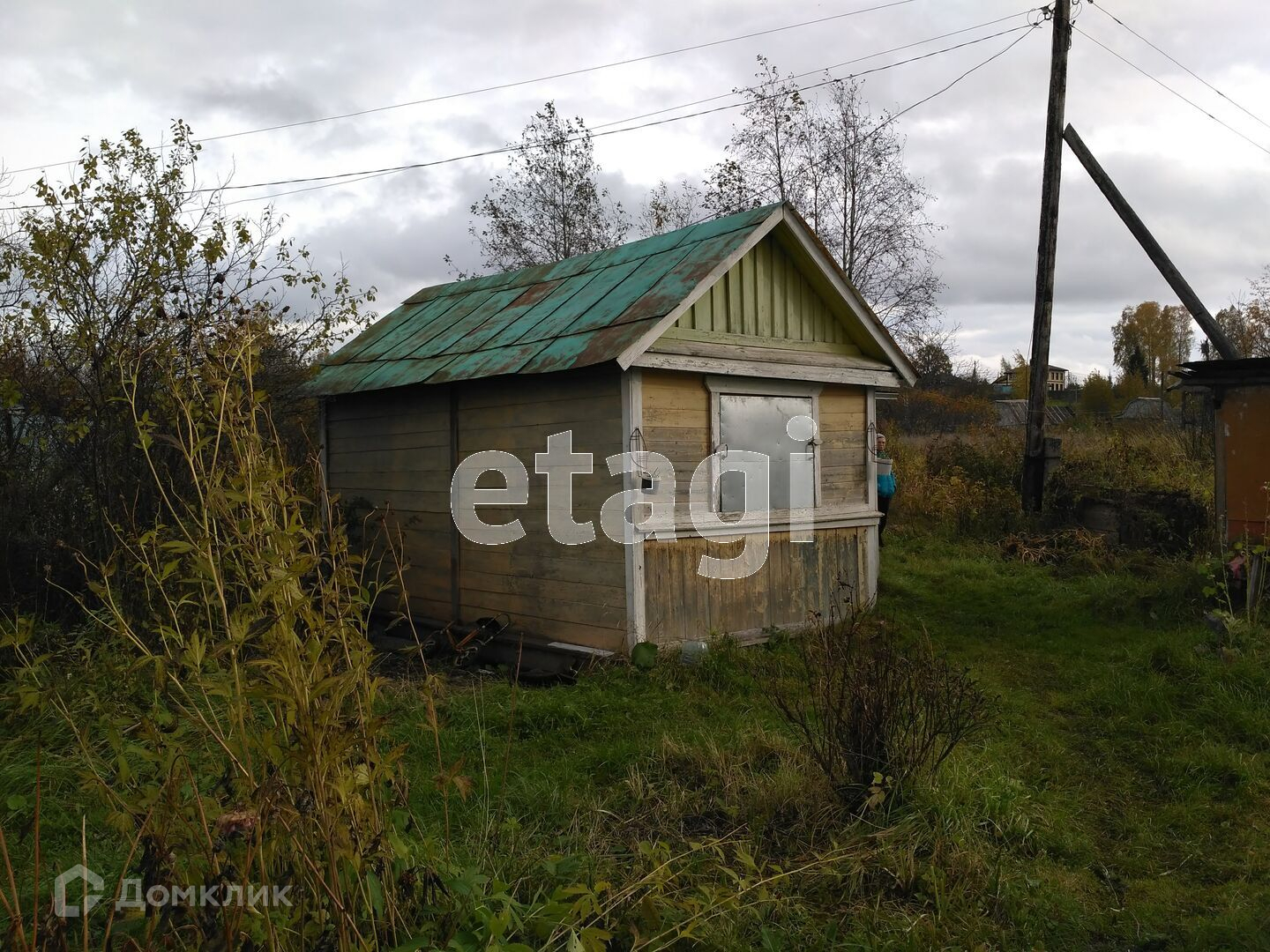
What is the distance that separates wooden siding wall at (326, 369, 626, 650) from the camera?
8492mm

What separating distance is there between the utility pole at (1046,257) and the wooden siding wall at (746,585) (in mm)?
5695

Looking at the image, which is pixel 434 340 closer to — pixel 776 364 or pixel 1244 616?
pixel 776 364

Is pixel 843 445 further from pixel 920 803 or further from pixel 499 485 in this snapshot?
pixel 920 803

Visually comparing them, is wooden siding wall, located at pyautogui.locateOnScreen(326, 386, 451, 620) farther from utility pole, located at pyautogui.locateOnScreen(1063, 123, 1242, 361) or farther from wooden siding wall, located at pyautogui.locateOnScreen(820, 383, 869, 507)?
utility pole, located at pyautogui.locateOnScreen(1063, 123, 1242, 361)

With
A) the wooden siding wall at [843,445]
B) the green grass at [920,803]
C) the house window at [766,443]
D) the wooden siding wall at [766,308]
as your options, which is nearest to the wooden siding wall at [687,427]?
the wooden siding wall at [843,445]

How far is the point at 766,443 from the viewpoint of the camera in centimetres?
935

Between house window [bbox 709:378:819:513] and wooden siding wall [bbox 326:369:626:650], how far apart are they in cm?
117

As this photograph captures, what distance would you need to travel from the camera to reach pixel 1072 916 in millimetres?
4227

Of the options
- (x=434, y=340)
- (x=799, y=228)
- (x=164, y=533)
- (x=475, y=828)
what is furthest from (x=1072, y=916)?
(x=434, y=340)

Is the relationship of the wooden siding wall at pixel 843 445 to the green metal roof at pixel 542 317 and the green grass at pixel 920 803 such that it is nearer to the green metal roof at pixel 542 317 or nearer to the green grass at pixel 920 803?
the green metal roof at pixel 542 317

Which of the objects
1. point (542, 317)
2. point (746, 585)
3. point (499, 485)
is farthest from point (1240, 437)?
point (499, 485)

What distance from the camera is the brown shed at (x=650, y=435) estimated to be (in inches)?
331

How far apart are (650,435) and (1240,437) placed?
6063mm
